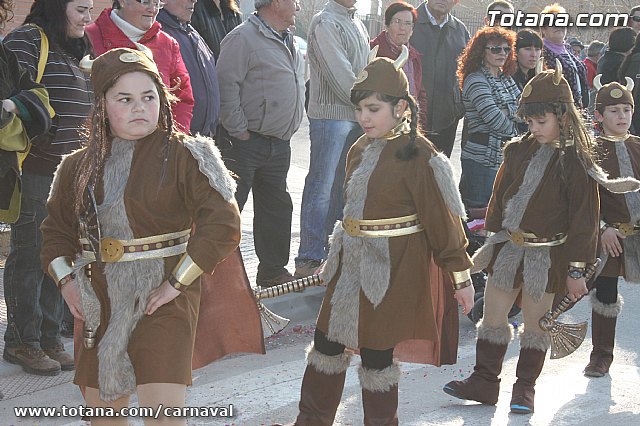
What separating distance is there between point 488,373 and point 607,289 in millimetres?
1272

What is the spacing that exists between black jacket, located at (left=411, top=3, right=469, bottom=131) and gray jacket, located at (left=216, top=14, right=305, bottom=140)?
207 centimetres

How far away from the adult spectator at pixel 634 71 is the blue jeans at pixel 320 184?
381 centimetres

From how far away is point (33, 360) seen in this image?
5984 millimetres

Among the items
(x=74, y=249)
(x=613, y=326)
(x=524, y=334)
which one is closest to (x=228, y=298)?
(x=74, y=249)

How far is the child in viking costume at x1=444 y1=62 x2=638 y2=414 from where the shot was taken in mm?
5633

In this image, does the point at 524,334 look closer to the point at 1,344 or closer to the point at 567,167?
the point at 567,167

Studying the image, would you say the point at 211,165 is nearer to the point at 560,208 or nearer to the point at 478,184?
the point at 560,208

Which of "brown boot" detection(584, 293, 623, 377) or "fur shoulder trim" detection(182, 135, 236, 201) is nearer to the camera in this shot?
"fur shoulder trim" detection(182, 135, 236, 201)

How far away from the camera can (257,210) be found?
7988 millimetres

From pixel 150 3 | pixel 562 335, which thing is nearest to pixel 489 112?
pixel 562 335

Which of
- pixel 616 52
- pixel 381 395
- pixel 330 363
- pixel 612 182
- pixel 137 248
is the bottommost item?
pixel 381 395

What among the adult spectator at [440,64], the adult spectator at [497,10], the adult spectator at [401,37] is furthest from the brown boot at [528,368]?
the adult spectator at [497,10]

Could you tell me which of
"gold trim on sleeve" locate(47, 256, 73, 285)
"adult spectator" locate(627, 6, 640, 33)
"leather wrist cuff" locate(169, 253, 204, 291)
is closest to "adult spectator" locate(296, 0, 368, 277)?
"gold trim on sleeve" locate(47, 256, 73, 285)

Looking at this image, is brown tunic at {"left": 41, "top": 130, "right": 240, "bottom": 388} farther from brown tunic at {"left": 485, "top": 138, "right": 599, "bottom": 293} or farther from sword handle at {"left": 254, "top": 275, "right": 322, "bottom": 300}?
brown tunic at {"left": 485, "top": 138, "right": 599, "bottom": 293}
